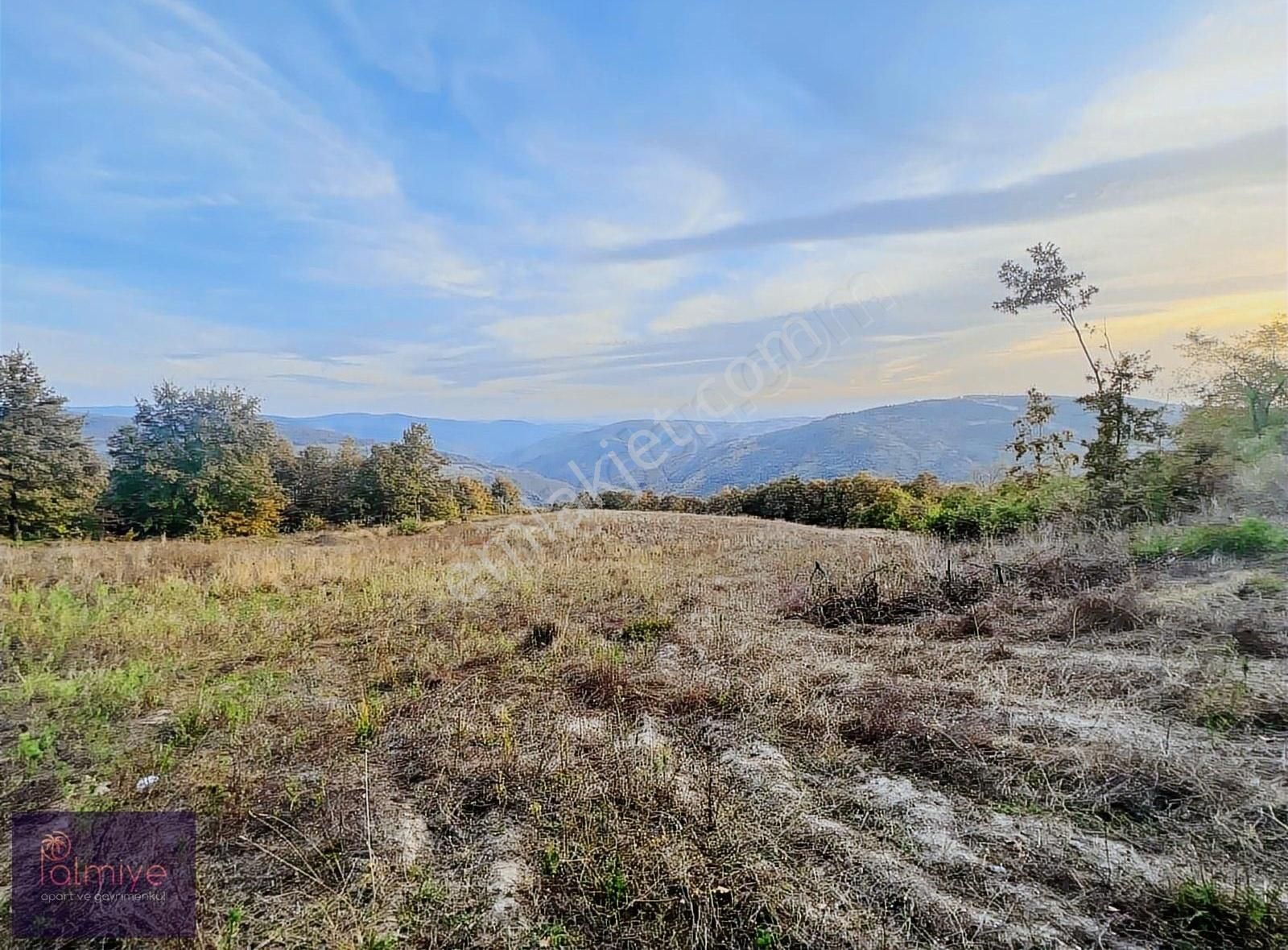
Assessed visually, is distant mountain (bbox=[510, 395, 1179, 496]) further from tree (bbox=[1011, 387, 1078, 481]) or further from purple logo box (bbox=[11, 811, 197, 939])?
purple logo box (bbox=[11, 811, 197, 939])

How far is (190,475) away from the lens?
1060 inches

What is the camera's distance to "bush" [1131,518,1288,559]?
6.04 meters

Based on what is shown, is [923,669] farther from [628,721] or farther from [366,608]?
[366,608]

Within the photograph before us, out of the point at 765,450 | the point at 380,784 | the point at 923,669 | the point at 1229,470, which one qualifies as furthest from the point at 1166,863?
the point at 765,450

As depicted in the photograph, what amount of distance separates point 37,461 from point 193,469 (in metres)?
5.51

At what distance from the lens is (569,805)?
8.99 feet

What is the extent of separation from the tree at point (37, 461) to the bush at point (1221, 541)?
34623mm

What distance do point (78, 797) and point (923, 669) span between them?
5586 millimetres

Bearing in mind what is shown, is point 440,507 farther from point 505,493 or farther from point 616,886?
point 616,886

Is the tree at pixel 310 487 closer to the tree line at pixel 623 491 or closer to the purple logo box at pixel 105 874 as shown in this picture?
the tree line at pixel 623 491

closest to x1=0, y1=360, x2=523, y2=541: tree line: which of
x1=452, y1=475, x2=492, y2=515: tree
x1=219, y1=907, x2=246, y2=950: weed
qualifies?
x1=452, y1=475, x2=492, y2=515: tree

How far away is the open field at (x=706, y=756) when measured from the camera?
207 centimetres

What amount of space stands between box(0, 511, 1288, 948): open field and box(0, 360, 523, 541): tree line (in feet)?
52.0

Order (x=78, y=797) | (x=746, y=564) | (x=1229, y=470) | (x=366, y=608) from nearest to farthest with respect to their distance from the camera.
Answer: (x=78, y=797), (x=366, y=608), (x=1229, y=470), (x=746, y=564)
